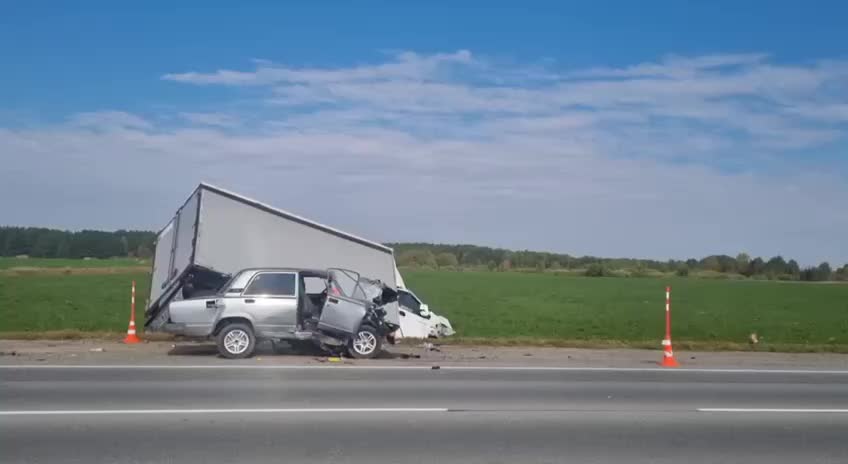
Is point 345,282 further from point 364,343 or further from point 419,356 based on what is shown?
point 419,356

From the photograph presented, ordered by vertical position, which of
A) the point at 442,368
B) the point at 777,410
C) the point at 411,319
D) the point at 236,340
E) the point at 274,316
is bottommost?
the point at 777,410

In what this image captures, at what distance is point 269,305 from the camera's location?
653 inches

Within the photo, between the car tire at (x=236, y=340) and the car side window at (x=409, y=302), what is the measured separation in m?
5.24

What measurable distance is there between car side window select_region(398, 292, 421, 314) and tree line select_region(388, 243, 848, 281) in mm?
64429

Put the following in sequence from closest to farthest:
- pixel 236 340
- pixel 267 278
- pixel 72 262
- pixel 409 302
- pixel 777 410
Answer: pixel 777 410, pixel 236 340, pixel 267 278, pixel 409 302, pixel 72 262

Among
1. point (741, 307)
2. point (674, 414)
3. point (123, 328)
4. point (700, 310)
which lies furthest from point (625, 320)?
point (674, 414)

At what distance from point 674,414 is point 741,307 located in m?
37.8

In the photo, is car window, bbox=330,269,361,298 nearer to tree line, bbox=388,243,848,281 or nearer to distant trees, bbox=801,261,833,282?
tree line, bbox=388,243,848,281

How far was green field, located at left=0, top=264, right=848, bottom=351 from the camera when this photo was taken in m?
24.5

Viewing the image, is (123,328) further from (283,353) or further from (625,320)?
(625,320)

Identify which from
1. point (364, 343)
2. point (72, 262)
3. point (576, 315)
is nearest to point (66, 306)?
point (576, 315)

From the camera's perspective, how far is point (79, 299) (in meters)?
39.5

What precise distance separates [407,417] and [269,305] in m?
6.79

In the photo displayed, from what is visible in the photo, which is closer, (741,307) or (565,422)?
(565,422)
